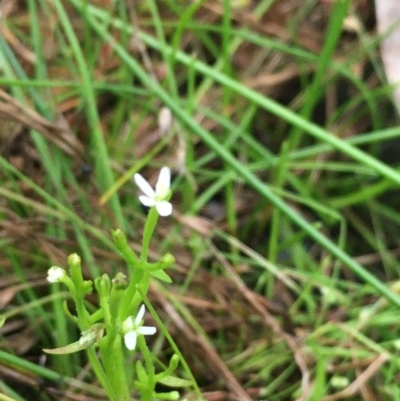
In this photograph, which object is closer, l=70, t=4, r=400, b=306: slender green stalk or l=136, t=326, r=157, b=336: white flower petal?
l=136, t=326, r=157, b=336: white flower petal

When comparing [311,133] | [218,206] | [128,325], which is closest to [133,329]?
[128,325]

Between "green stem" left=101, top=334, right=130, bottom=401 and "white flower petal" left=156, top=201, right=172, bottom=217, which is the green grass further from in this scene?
"white flower petal" left=156, top=201, right=172, bottom=217

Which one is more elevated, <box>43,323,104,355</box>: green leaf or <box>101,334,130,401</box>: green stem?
<box>43,323,104,355</box>: green leaf

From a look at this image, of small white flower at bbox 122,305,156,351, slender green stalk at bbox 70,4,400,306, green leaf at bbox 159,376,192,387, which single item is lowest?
green leaf at bbox 159,376,192,387

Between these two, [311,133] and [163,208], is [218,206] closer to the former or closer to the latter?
[311,133]

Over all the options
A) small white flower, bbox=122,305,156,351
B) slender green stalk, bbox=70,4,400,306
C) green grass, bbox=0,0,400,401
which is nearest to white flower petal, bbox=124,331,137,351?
small white flower, bbox=122,305,156,351

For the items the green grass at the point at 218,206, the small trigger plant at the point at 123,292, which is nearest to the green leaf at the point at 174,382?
the small trigger plant at the point at 123,292

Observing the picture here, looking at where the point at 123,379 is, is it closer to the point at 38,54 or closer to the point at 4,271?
the point at 4,271

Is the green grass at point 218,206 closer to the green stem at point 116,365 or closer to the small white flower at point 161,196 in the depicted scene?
the green stem at point 116,365
